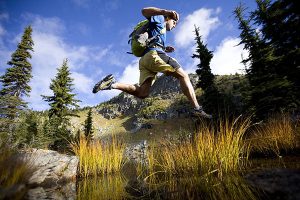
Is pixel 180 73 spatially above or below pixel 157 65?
below

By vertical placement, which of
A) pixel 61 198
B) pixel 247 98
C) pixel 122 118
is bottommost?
pixel 61 198

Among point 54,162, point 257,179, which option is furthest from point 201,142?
point 54,162

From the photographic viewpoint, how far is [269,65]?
16016mm

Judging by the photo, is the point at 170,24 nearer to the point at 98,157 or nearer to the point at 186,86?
the point at 186,86

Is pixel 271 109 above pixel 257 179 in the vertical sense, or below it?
above

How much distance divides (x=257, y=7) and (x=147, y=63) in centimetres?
1814

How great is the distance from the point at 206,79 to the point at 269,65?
513 centimetres

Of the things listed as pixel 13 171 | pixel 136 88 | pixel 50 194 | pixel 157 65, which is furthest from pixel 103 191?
pixel 157 65

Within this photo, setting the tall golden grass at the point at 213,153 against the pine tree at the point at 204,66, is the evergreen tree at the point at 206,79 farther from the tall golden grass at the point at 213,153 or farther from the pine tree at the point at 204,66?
the tall golden grass at the point at 213,153

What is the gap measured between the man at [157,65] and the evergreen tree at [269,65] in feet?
40.3

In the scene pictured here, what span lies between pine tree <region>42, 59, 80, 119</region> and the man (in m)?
20.3

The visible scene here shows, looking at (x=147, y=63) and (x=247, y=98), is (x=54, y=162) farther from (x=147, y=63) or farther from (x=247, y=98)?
(x=247, y=98)

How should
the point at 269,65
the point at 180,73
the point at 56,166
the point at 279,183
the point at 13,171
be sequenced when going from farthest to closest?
the point at 269,65 → the point at 56,166 → the point at 180,73 → the point at 13,171 → the point at 279,183

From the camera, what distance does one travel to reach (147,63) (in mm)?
3725
